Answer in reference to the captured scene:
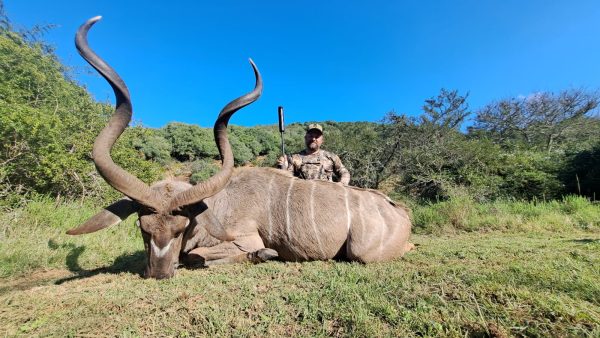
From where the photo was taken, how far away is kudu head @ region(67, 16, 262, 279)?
8.97ft

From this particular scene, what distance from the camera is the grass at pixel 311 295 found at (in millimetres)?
1653

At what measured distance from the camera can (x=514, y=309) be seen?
1675mm

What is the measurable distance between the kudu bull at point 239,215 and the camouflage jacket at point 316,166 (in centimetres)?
168

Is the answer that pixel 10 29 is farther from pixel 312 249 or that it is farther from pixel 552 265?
pixel 552 265

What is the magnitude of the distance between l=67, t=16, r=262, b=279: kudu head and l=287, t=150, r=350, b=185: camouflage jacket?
2.78 m

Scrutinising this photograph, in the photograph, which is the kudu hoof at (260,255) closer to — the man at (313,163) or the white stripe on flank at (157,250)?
the white stripe on flank at (157,250)

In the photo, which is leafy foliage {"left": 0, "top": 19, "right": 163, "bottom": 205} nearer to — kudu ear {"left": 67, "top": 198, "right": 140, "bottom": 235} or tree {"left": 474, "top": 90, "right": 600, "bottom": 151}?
kudu ear {"left": 67, "top": 198, "right": 140, "bottom": 235}

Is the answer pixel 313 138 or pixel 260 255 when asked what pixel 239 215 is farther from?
pixel 313 138

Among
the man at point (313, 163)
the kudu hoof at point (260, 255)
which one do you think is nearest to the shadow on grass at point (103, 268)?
the kudu hoof at point (260, 255)

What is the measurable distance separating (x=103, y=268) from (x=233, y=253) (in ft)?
5.19

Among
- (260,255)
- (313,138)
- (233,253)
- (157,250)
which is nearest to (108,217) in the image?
(157,250)

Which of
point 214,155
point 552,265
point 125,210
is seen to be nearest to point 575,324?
point 552,265

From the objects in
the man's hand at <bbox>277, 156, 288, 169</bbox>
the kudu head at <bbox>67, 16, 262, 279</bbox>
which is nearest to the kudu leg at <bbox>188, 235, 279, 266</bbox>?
the kudu head at <bbox>67, 16, 262, 279</bbox>

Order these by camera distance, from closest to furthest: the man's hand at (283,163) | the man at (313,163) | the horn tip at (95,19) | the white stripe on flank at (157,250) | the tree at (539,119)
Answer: the white stripe on flank at (157,250) < the horn tip at (95,19) < the man's hand at (283,163) < the man at (313,163) < the tree at (539,119)
